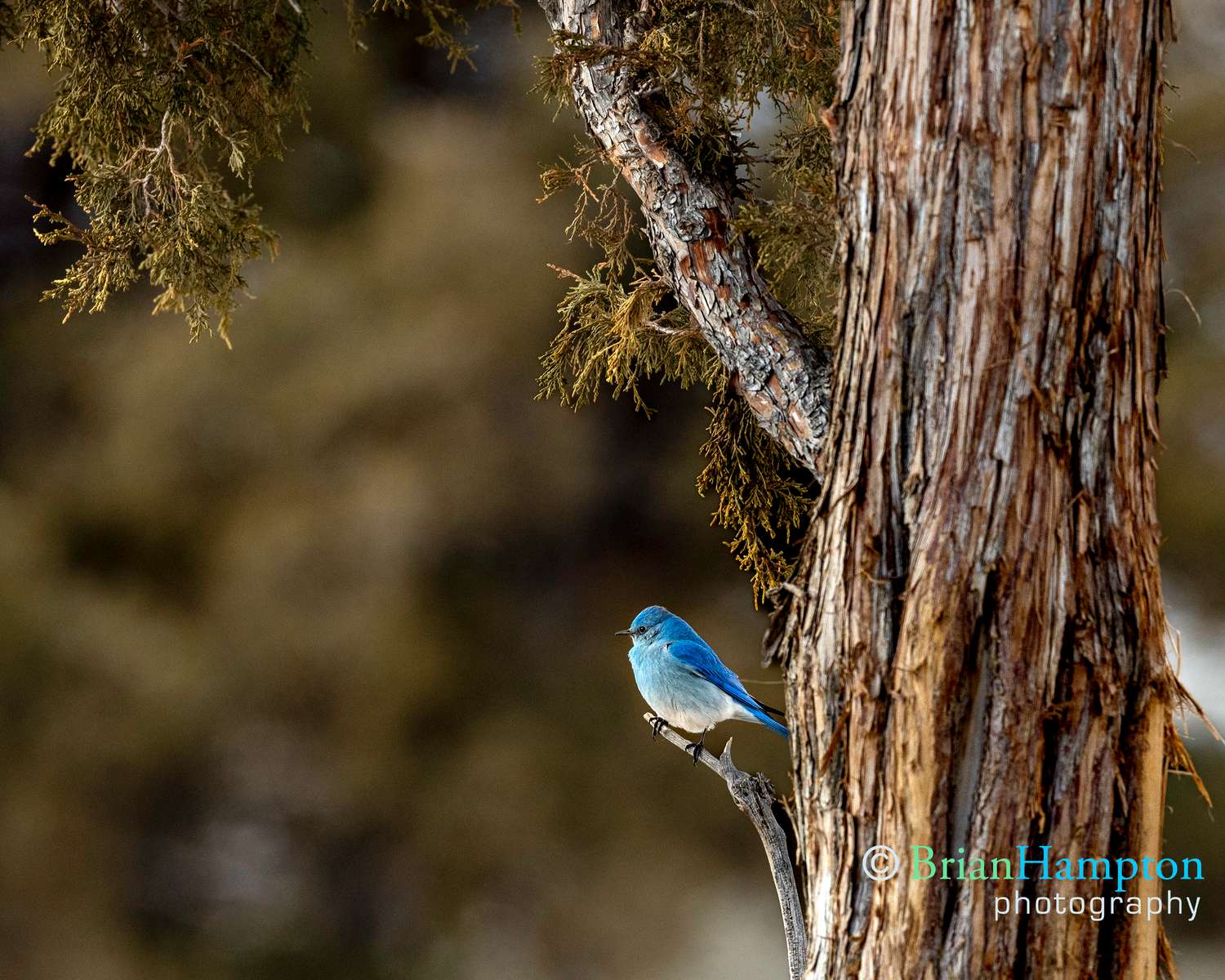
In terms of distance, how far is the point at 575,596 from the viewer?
714cm

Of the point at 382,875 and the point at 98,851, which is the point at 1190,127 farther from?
the point at 98,851

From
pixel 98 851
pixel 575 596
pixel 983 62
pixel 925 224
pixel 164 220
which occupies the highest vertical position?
pixel 575 596

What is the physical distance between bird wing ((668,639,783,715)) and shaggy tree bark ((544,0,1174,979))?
4.47ft

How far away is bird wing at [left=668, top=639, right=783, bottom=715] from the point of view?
3236 millimetres

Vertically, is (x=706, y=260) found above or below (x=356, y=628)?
below

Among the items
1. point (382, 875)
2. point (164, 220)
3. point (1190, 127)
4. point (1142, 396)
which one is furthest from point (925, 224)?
point (382, 875)

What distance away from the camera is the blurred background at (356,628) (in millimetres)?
6602

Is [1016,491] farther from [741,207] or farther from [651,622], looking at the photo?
[651,622]

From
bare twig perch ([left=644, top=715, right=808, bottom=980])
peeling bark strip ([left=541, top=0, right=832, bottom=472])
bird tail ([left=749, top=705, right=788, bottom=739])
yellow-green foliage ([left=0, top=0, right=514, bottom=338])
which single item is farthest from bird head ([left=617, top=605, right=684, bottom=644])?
yellow-green foliage ([left=0, top=0, right=514, bottom=338])

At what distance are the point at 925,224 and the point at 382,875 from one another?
6135mm

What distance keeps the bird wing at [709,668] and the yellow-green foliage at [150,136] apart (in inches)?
60.3

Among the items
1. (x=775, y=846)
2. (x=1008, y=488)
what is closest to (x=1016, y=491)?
(x=1008, y=488)

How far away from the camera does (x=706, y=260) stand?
244cm

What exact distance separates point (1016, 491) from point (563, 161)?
1.47 m
